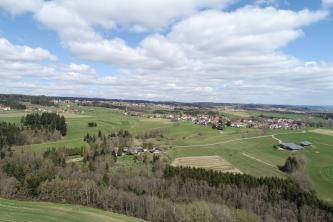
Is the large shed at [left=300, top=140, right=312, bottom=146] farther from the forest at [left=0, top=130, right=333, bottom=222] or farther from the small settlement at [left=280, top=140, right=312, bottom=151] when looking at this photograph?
the forest at [left=0, top=130, right=333, bottom=222]

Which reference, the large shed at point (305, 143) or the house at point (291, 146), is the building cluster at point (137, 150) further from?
the large shed at point (305, 143)

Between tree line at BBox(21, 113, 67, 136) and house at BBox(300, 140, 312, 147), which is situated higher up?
tree line at BBox(21, 113, 67, 136)

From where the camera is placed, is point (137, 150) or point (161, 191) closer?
point (161, 191)

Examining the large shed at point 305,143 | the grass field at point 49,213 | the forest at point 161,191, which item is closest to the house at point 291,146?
the large shed at point 305,143

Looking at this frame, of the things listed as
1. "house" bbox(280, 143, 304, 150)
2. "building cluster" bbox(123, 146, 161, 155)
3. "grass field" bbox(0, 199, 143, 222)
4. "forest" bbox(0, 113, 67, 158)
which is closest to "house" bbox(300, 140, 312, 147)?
"house" bbox(280, 143, 304, 150)

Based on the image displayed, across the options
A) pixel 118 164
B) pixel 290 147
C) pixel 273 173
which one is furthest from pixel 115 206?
pixel 290 147

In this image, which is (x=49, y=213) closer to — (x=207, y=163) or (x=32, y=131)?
(x=207, y=163)

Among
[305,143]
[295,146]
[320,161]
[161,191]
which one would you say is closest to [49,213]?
[161,191]
